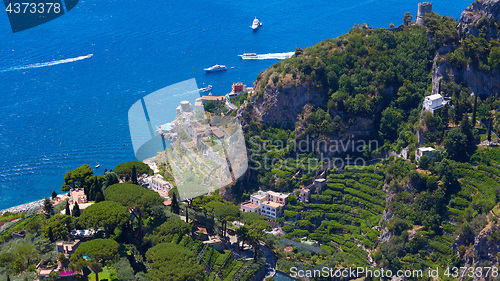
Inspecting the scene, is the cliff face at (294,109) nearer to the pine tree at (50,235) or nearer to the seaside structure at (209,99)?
the seaside structure at (209,99)

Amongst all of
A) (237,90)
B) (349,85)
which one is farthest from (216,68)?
(349,85)

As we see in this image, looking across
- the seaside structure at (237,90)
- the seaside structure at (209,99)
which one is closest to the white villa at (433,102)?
the seaside structure at (237,90)

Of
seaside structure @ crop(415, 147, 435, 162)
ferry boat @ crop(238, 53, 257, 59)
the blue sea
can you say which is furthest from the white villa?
ferry boat @ crop(238, 53, 257, 59)

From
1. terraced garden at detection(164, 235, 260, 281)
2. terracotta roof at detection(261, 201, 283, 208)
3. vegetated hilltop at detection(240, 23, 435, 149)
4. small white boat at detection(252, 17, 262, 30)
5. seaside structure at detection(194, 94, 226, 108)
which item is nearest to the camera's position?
terraced garden at detection(164, 235, 260, 281)

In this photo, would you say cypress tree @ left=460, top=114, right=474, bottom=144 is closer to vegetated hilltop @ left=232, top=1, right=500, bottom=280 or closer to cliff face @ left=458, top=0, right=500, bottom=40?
vegetated hilltop @ left=232, top=1, right=500, bottom=280

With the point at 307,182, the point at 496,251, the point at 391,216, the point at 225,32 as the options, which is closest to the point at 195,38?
the point at 225,32
